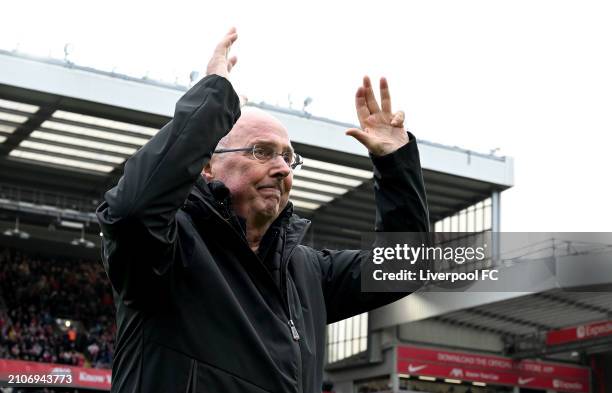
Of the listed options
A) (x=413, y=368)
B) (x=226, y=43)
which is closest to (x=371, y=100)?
(x=226, y=43)

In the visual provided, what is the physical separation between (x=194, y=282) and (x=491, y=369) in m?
32.5

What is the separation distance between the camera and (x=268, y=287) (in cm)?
260

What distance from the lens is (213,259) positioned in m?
2.53

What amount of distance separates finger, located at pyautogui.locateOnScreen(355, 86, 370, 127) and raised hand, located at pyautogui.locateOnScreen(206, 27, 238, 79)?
1.47 feet

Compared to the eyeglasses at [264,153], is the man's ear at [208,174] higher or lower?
lower

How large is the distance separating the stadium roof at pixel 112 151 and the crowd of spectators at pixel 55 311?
8.36 feet

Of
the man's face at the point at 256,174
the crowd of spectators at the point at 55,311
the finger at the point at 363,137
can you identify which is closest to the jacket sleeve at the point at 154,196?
the man's face at the point at 256,174

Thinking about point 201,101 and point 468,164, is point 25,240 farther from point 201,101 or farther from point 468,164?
point 201,101

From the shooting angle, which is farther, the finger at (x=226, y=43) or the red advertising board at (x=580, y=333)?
the red advertising board at (x=580, y=333)

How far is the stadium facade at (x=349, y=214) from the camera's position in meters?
25.4

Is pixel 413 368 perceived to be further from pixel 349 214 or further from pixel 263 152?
pixel 263 152

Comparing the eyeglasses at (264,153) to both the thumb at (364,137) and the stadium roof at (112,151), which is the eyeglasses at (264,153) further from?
the stadium roof at (112,151)

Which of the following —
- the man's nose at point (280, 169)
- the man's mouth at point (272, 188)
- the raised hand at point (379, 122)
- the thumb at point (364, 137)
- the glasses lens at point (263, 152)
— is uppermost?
the raised hand at point (379, 122)

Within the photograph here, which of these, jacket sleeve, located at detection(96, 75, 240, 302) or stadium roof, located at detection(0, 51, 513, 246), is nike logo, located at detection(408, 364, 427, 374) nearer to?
stadium roof, located at detection(0, 51, 513, 246)
